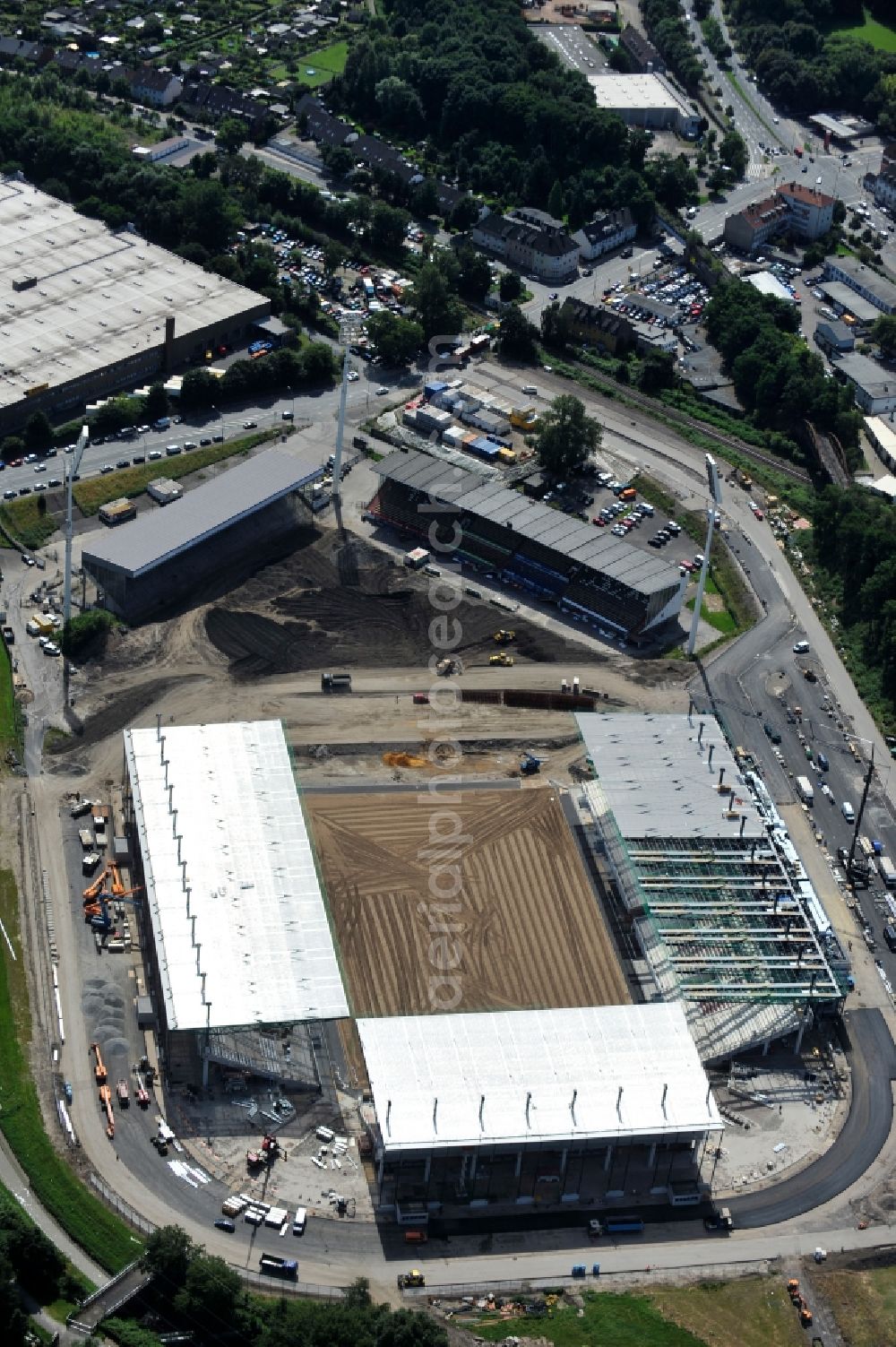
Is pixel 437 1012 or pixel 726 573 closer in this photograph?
pixel 437 1012

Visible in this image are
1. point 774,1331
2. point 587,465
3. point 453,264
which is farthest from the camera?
point 453,264

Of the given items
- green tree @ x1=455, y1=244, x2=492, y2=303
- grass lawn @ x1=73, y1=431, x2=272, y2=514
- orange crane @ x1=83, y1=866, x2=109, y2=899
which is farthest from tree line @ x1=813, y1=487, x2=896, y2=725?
orange crane @ x1=83, y1=866, x2=109, y2=899

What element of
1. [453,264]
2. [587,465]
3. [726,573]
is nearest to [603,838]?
[726,573]

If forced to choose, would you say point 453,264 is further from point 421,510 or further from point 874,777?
point 874,777

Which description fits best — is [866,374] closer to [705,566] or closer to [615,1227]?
[705,566]

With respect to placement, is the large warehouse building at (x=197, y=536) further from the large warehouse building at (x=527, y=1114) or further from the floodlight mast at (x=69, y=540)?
the large warehouse building at (x=527, y=1114)

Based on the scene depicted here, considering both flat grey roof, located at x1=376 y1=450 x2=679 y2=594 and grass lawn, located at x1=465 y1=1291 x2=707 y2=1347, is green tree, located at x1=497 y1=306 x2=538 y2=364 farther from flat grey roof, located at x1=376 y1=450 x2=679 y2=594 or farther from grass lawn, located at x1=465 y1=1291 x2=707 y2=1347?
grass lawn, located at x1=465 y1=1291 x2=707 y2=1347
